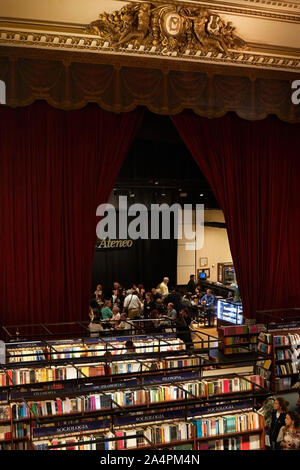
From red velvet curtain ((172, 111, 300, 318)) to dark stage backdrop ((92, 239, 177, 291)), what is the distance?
6.62 meters

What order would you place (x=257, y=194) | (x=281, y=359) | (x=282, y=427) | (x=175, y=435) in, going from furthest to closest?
(x=257, y=194)
(x=281, y=359)
(x=282, y=427)
(x=175, y=435)

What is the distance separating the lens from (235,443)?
638cm

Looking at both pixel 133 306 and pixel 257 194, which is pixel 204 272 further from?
pixel 257 194

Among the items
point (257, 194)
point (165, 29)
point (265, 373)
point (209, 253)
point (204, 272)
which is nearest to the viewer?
point (165, 29)

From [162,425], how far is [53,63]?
5.38 m

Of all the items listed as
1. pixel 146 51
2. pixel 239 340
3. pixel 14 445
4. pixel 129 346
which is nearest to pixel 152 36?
pixel 146 51

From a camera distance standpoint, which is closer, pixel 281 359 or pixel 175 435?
pixel 175 435

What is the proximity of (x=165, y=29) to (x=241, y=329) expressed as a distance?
4903 millimetres

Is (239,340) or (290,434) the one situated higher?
(239,340)

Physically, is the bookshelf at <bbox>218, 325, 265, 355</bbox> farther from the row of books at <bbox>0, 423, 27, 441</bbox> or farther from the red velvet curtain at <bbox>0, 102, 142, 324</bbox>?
the row of books at <bbox>0, 423, 27, 441</bbox>

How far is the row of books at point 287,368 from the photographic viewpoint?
9.81 meters

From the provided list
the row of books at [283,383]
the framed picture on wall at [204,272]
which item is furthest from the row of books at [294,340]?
the framed picture on wall at [204,272]

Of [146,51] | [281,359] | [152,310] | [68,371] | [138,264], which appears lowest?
[281,359]

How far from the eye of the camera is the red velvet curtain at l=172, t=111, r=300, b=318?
34.3 feet
